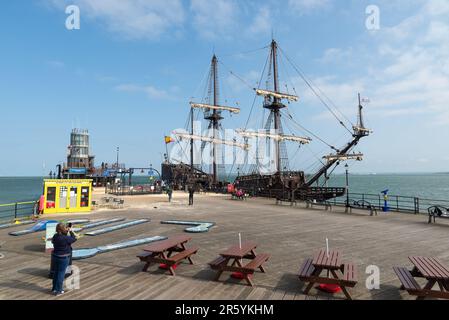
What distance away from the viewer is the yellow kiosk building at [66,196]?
1673 centimetres

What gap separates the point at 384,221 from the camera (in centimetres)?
1401

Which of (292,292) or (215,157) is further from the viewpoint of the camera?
(215,157)

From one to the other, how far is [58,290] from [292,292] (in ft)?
14.5

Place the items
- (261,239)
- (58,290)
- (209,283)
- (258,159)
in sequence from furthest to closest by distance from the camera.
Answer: (258,159), (261,239), (209,283), (58,290)

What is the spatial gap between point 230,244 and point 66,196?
42.3ft

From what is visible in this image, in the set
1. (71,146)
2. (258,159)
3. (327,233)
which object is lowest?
(327,233)

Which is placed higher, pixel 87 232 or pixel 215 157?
pixel 215 157

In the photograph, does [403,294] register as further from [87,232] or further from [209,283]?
[87,232]

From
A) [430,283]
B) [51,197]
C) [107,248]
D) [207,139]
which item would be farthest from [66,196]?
[207,139]

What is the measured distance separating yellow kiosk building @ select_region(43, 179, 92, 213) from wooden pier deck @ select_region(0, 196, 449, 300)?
4975 mm

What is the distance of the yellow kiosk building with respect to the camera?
1673 centimetres

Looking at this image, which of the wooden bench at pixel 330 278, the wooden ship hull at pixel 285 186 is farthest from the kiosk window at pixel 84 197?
the wooden ship hull at pixel 285 186
